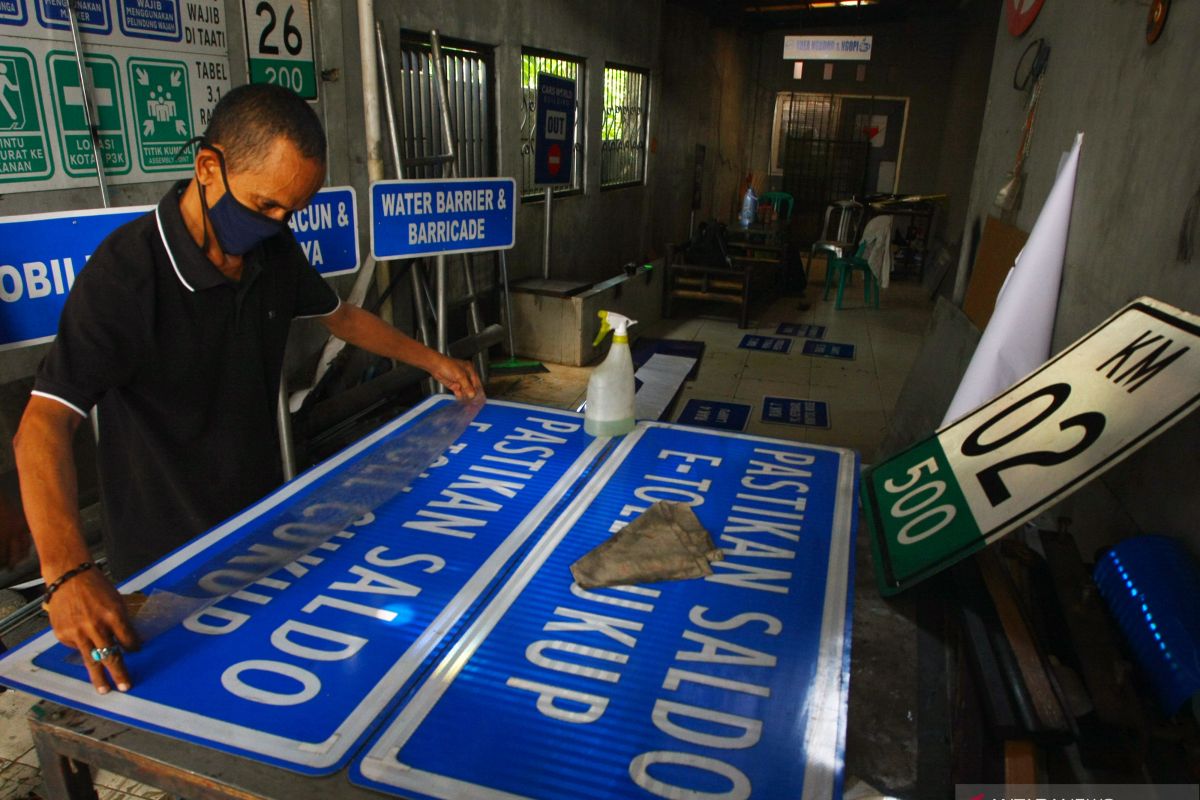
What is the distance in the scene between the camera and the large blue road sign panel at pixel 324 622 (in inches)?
38.6

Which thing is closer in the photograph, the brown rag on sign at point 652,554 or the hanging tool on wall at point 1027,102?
the brown rag on sign at point 652,554

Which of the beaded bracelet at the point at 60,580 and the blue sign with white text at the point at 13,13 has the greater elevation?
the blue sign with white text at the point at 13,13

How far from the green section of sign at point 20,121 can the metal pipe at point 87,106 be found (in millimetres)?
157

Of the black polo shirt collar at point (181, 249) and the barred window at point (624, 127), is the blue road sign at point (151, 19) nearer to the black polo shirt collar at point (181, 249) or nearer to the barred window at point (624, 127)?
the black polo shirt collar at point (181, 249)

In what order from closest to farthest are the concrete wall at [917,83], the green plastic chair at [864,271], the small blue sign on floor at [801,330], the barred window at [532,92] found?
the barred window at [532,92] < the small blue sign on floor at [801,330] < the green plastic chair at [864,271] < the concrete wall at [917,83]

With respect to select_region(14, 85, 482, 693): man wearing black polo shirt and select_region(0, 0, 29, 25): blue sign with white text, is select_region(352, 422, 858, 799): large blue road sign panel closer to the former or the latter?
select_region(14, 85, 482, 693): man wearing black polo shirt

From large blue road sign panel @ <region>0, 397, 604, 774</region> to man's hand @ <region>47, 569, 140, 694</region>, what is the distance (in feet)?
0.09

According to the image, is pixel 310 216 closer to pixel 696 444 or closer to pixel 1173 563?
pixel 696 444

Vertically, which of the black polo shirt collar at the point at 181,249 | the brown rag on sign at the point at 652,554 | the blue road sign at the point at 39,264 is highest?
the black polo shirt collar at the point at 181,249

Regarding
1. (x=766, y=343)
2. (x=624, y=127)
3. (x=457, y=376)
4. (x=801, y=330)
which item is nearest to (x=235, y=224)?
(x=457, y=376)

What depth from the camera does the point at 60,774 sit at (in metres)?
1.02

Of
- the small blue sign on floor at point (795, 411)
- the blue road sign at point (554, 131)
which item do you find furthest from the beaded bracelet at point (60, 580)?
the blue road sign at point (554, 131)

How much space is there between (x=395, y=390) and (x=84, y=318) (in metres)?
2.70

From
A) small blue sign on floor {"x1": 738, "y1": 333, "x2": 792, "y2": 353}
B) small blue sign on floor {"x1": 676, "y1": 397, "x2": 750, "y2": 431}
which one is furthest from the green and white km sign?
small blue sign on floor {"x1": 738, "y1": 333, "x2": 792, "y2": 353}
